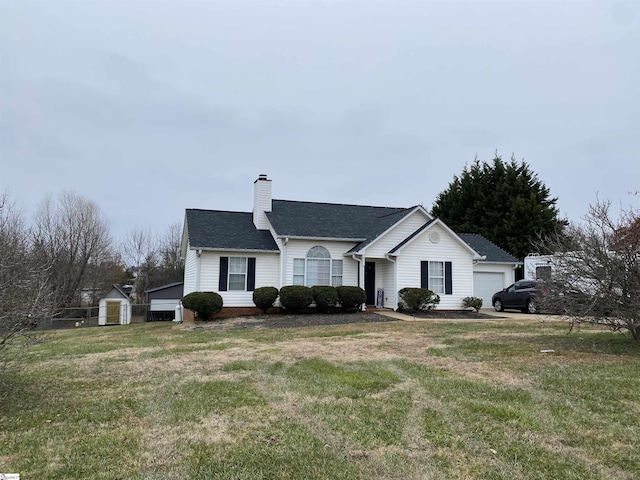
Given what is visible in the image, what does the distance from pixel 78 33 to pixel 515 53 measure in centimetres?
1472

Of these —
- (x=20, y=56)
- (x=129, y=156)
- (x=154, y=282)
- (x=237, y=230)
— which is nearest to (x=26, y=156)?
(x=129, y=156)

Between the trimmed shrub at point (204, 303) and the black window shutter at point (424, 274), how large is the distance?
9119 mm

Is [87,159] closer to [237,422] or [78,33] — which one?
[78,33]

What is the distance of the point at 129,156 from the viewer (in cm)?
2317

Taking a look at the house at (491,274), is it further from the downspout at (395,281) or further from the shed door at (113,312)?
the shed door at (113,312)

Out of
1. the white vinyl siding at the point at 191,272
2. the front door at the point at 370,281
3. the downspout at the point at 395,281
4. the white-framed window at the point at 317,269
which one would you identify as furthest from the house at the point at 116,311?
the downspout at the point at 395,281

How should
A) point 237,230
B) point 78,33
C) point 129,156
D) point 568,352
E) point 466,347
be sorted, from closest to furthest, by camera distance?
1. point 568,352
2. point 466,347
3. point 78,33
4. point 237,230
5. point 129,156

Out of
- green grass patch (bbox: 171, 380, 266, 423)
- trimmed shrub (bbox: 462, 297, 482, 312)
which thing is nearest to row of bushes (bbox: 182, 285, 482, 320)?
trimmed shrub (bbox: 462, 297, 482, 312)

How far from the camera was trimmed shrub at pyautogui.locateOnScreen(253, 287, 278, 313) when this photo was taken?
18.6 metres

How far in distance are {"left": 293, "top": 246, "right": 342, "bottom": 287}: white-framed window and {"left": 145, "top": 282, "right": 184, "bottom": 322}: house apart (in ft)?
40.4

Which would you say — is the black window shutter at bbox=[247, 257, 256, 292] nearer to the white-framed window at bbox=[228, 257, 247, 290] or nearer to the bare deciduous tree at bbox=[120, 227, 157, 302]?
the white-framed window at bbox=[228, 257, 247, 290]

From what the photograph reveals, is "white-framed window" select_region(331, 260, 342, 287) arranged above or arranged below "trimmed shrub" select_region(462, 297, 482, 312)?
above

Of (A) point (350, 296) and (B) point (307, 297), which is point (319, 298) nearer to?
(B) point (307, 297)

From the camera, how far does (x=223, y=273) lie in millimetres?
19188
